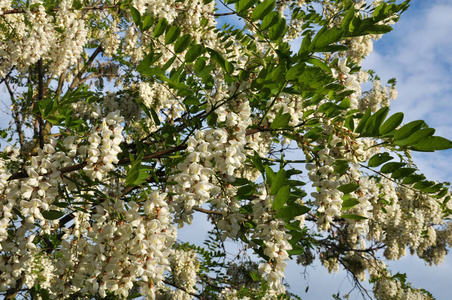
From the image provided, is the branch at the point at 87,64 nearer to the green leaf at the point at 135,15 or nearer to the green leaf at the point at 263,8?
the green leaf at the point at 135,15

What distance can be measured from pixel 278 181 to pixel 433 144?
728 millimetres

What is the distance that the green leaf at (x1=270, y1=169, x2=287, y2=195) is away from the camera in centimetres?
169

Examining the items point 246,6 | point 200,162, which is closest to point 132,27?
point 246,6

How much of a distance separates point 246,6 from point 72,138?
110 cm

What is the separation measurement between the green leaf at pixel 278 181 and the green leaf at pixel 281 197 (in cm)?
6

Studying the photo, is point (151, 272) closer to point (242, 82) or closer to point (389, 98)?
point (242, 82)

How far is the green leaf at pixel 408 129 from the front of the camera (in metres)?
1.80

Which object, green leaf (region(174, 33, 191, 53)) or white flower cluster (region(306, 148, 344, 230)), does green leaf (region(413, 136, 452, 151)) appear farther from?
green leaf (region(174, 33, 191, 53))

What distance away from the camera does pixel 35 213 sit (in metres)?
1.90

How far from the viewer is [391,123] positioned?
73.4 inches

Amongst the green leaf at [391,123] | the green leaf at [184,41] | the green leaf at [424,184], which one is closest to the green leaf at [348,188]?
the green leaf at [391,123]

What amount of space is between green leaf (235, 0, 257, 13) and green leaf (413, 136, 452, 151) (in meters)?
1.05

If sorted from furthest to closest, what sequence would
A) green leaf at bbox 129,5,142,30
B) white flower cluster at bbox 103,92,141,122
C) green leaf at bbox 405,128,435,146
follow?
white flower cluster at bbox 103,92,141,122 → green leaf at bbox 129,5,142,30 → green leaf at bbox 405,128,435,146

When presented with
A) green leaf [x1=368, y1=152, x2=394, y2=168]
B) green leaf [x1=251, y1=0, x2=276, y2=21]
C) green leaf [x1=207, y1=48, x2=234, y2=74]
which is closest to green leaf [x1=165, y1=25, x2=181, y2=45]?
green leaf [x1=207, y1=48, x2=234, y2=74]
